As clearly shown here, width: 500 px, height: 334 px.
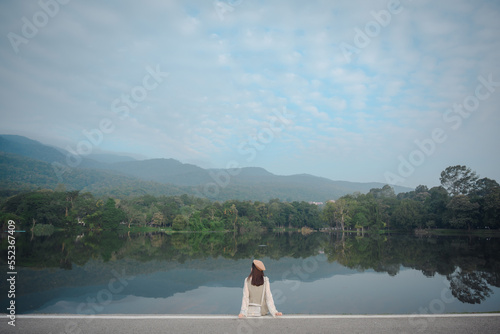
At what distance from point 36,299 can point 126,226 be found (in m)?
66.8

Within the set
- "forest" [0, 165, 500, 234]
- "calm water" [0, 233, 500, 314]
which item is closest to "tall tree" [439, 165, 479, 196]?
"forest" [0, 165, 500, 234]

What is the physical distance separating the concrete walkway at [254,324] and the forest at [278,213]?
5899 cm

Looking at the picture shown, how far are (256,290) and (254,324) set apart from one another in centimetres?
64

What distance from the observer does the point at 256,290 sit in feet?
19.1

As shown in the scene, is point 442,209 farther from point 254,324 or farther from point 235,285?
point 254,324

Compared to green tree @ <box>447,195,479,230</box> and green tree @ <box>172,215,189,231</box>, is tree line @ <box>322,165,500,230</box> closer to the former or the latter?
green tree @ <box>447,195,479,230</box>

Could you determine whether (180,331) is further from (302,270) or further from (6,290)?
(302,270)

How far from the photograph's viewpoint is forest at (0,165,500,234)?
57.1m

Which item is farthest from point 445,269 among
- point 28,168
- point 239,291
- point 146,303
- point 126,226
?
point 28,168

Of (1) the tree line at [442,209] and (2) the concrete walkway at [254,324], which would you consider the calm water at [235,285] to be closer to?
(2) the concrete walkway at [254,324]

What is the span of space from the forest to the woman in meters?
61.6

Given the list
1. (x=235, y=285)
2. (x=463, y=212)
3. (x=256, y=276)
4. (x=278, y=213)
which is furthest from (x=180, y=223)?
(x=256, y=276)

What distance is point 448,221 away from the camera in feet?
200

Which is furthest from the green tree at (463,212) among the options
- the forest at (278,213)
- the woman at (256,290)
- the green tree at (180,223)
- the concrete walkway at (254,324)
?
the woman at (256,290)
